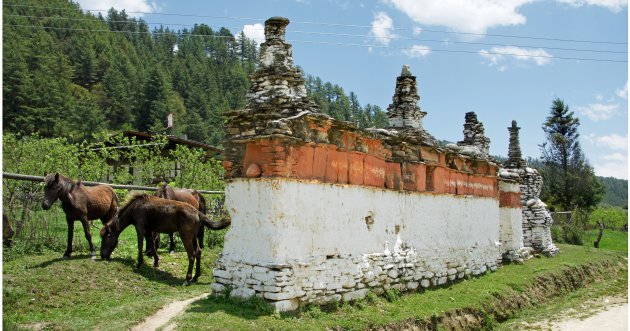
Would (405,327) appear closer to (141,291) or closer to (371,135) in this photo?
(371,135)

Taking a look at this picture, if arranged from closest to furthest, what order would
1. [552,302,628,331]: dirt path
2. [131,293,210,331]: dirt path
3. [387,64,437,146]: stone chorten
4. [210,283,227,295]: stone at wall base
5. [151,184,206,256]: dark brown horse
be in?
[131,293,210,331]: dirt path
[210,283,227,295]: stone at wall base
[552,302,628,331]: dirt path
[151,184,206,256]: dark brown horse
[387,64,437,146]: stone chorten

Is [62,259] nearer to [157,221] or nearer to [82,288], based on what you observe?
[82,288]

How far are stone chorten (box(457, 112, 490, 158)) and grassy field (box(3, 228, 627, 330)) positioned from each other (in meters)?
6.84

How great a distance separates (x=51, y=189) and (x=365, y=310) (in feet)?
20.8

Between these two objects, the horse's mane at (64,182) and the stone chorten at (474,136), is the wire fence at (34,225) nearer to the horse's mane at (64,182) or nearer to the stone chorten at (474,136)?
the horse's mane at (64,182)

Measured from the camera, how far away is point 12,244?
10.4 meters

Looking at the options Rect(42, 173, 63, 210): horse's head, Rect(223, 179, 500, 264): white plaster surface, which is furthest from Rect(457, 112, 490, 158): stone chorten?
Rect(42, 173, 63, 210): horse's head

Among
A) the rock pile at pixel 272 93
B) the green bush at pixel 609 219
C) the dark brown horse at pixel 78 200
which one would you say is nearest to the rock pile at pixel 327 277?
the rock pile at pixel 272 93

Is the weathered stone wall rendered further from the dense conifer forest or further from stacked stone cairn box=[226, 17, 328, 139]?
the dense conifer forest

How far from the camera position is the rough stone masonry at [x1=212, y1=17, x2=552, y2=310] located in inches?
321

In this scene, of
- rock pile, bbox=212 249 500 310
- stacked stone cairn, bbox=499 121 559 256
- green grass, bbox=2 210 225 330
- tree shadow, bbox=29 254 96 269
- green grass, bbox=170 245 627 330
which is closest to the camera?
green grass, bbox=170 245 627 330

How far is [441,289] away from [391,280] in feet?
6.86

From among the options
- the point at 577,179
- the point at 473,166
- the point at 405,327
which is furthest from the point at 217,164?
the point at 577,179

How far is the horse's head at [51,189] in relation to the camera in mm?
10039
